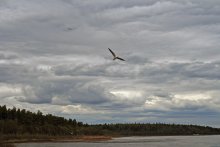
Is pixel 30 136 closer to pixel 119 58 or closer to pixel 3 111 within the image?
pixel 3 111

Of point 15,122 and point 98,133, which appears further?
point 98,133

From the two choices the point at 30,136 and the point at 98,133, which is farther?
the point at 98,133

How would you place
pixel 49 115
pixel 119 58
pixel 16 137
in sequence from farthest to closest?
pixel 49 115 → pixel 16 137 → pixel 119 58

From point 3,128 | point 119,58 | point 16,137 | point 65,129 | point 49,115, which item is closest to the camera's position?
point 119,58

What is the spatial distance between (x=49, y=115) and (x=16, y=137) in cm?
5778

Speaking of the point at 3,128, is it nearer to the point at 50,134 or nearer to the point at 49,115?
the point at 50,134

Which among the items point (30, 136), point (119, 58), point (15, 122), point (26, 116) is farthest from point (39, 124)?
point (119, 58)

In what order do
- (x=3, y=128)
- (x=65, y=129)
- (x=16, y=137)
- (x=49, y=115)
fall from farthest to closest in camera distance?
1. (x=49, y=115)
2. (x=65, y=129)
3. (x=3, y=128)
4. (x=16, y=137)

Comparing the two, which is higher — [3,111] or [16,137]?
[3,111]

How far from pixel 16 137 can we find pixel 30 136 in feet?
25.4

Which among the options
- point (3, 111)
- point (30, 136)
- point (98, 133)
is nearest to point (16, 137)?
point (30, 136)

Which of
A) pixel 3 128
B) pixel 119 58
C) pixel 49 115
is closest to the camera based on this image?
pixel 119 58

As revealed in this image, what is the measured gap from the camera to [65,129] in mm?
173000

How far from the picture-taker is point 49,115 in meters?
186
